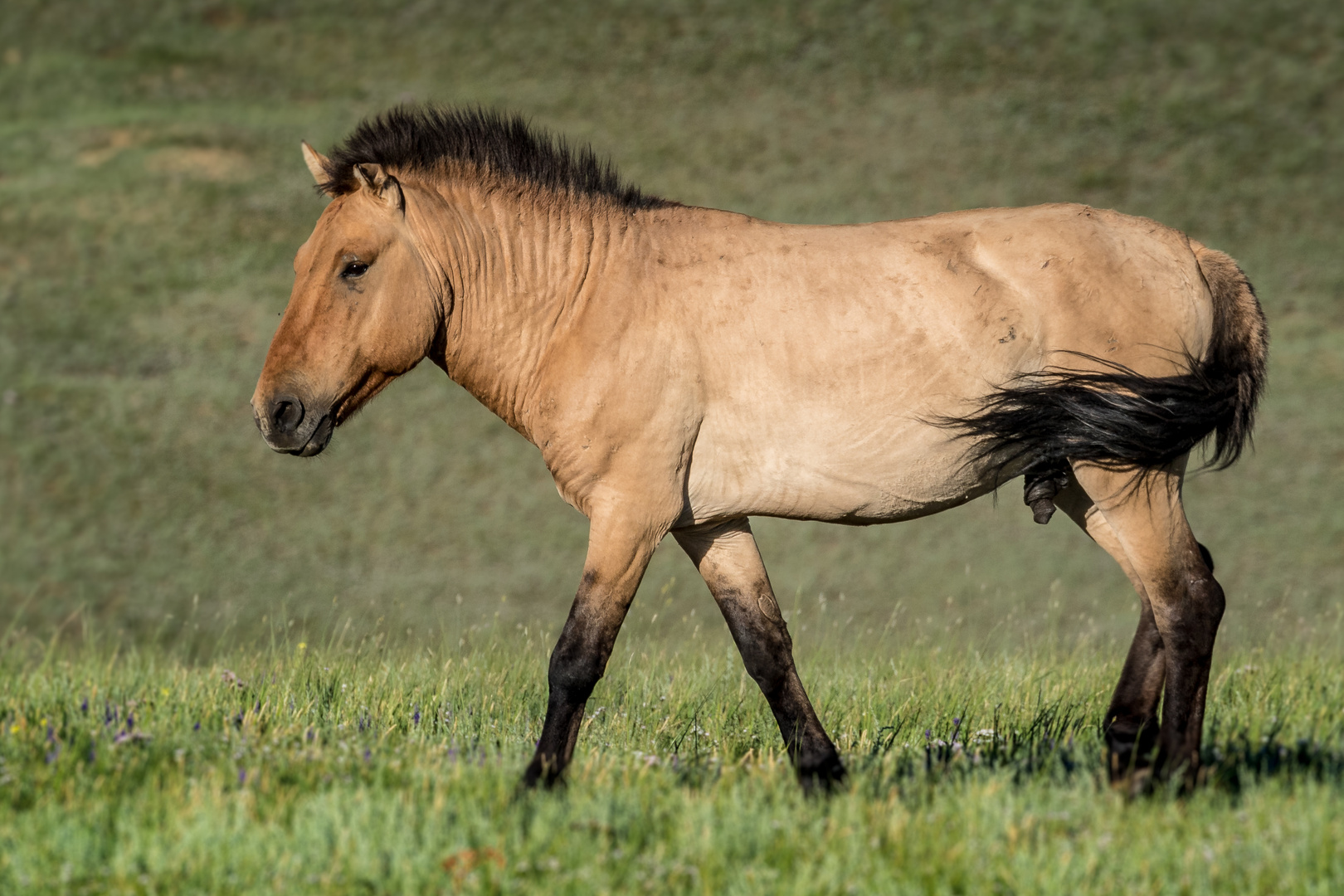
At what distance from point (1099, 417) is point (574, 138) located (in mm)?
15928

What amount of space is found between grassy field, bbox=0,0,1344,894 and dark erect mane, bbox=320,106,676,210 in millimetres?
2448

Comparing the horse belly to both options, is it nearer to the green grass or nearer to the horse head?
the green grass

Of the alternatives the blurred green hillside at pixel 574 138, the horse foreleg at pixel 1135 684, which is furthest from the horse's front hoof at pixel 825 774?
the blurred green hillside at pixel 574 138

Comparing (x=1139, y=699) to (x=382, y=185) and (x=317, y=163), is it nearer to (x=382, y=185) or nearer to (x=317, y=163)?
(x=382, y=185)

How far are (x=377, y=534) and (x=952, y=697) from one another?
8.90 meters

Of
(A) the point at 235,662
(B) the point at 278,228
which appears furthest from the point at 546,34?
(A) the point at 235,662

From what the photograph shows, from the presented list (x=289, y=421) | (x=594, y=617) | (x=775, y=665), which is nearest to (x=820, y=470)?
(x=775, y=665)

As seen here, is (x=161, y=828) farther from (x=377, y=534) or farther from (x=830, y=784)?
(x=377, y=534)

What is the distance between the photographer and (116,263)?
1811 centimetres

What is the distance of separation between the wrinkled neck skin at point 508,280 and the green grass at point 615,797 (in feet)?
5.27

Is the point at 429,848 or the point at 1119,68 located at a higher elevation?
the point at 1119,68

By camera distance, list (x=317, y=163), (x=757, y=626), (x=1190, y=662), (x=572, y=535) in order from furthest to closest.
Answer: (x=572, y=535) → (x=757, y=626) → (x=317, y=163) → (x=1190, y=662)

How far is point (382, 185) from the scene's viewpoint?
16.1 ft

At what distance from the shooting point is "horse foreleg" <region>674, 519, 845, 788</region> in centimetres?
501
